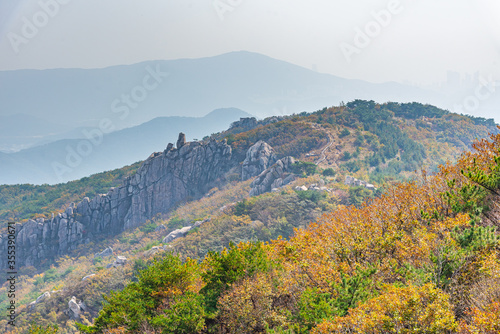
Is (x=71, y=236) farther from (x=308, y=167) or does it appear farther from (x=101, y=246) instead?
(x=308, y=167)

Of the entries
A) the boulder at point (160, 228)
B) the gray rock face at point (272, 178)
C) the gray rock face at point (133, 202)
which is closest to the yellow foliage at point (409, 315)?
the gray rock face at point (272, 178)

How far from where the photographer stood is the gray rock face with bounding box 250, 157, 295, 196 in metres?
57.2

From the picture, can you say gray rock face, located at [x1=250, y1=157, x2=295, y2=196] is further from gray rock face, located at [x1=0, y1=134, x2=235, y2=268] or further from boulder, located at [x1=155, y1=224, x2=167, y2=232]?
boulder, located at [x1=155, y1=224, x2=167, y2=232]

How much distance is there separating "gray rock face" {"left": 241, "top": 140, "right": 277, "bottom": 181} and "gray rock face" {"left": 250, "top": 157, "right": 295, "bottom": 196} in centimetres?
791

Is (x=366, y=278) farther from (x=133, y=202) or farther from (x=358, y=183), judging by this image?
(x=133, y=202)

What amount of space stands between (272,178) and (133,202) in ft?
119

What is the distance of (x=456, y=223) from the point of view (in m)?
10.9

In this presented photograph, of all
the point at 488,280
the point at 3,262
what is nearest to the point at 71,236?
the point at 3,262

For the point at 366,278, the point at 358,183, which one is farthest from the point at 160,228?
the point at 366,278

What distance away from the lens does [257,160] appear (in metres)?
69.6

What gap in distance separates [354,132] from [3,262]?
277 ft

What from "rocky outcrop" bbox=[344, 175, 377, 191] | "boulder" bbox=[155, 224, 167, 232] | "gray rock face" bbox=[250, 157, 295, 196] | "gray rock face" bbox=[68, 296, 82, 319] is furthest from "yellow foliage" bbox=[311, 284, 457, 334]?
"boulder" bbox=[155, 224, 167, 232]

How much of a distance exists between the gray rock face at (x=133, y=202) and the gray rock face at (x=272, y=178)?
62.4 ft

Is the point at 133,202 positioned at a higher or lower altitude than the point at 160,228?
higher
